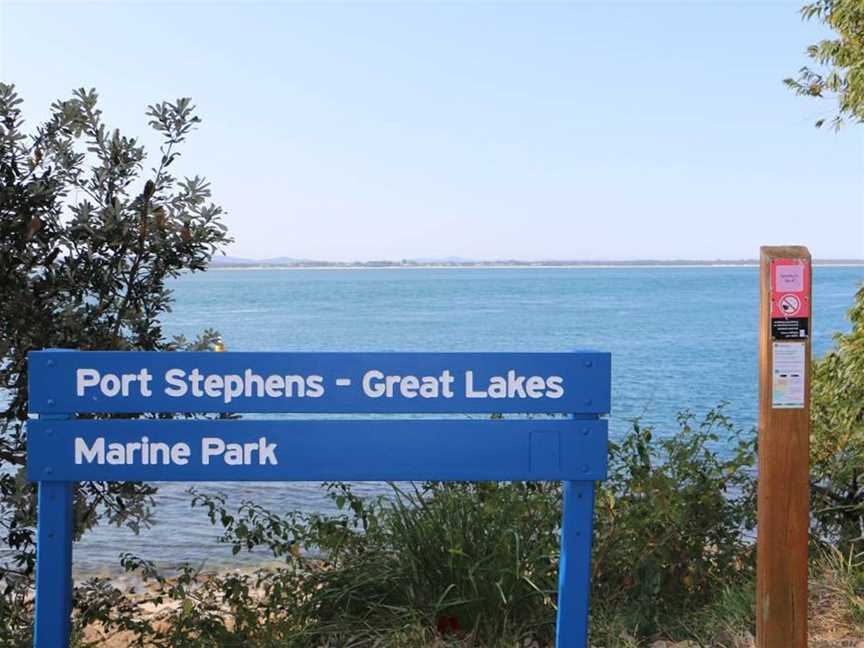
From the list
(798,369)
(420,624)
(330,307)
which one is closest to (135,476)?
(420,624)

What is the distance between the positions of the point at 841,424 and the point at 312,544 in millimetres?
4039

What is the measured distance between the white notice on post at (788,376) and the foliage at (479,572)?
144cm

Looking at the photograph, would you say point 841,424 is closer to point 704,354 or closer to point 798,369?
point 798,369

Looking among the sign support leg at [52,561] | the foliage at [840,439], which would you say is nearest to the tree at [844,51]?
the foliage at [840,439]

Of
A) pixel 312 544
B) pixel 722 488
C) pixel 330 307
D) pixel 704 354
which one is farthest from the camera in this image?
pixel 330 307

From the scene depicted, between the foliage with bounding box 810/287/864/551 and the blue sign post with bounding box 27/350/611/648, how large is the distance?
3116mm

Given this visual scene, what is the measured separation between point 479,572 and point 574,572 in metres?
0.90

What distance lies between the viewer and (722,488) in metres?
6.23

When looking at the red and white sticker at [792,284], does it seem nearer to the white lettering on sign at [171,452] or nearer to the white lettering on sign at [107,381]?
the white lettering on sign at [171,452]

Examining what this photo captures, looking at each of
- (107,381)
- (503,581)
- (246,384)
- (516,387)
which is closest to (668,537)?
(503,581)

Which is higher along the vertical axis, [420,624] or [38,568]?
[38,568]

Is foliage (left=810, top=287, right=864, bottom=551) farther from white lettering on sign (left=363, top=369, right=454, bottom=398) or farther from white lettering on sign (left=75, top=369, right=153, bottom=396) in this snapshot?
white lettering on sign (left=75, top=369, right=153, bottom=396)

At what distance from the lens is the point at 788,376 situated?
14.4 feet

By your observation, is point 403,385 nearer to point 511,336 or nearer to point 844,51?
point 844,51
